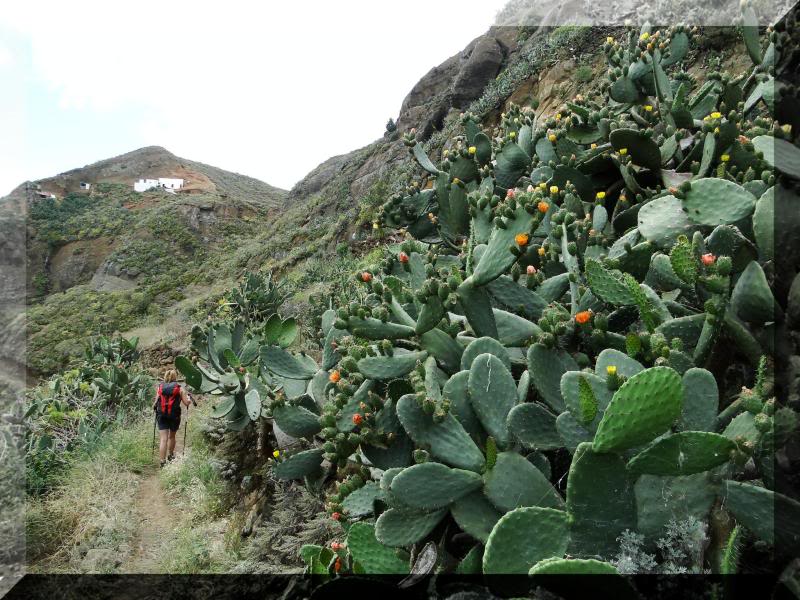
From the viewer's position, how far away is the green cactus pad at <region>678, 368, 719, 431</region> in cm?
152

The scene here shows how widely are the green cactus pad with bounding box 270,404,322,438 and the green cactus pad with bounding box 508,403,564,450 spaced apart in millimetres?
1623

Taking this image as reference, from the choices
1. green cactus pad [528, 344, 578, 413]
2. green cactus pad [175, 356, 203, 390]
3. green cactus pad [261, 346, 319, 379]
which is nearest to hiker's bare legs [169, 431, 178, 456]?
green cactus pad [175, 356, 203, 390]

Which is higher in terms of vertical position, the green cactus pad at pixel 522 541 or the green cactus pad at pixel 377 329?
the green cactus pad at pixel 377 329

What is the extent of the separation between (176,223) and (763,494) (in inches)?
1696

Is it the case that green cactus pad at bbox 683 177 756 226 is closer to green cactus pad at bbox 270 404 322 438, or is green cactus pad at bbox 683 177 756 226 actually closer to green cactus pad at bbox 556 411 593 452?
green cactus pad at bbox 556 411 593 452

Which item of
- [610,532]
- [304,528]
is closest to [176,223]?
[304,528]

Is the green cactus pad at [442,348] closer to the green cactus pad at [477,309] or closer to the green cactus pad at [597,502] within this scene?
the green cactus pad at [477,309]

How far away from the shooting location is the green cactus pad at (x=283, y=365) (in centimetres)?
378

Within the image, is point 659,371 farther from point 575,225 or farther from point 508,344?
point 575,225

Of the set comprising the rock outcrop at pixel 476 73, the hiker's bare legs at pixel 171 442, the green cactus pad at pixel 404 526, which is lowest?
the hiker's bare legs at pixel 171 442

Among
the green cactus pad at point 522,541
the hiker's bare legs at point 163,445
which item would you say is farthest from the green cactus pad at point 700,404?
the hiker's bare legs at point 163,445

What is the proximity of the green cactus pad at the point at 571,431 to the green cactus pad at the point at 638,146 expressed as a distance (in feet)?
5.76

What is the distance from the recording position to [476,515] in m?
1.66

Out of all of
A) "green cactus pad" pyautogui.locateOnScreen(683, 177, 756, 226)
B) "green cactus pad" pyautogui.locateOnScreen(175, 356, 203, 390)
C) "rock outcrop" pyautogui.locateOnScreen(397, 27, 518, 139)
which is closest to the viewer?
"green cactus pad" pyautogui.locateOnScreen(683, 177, 756, 226)
